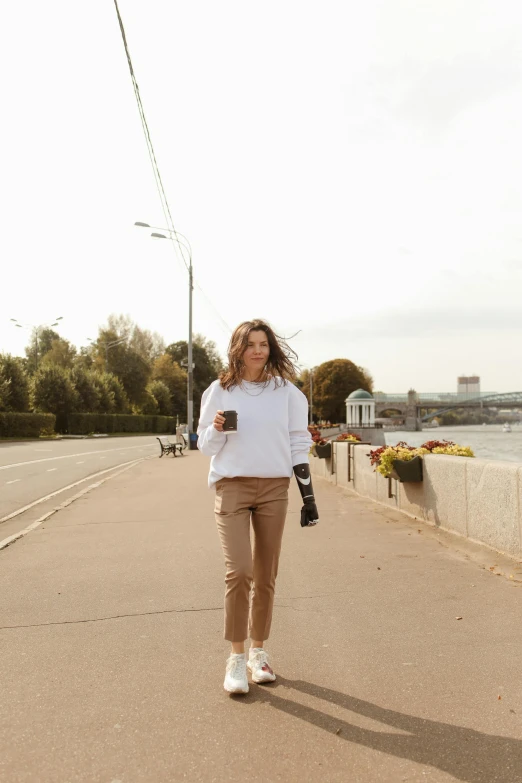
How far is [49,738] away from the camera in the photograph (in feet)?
10.1

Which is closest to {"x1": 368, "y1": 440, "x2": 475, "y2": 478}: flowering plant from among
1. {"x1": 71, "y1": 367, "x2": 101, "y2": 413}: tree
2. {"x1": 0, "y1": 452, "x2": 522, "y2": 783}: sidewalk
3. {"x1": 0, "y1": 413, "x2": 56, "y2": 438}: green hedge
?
{"x1": 0, "y1": 452, "x2": 522, "y2": 783}: sidewalk

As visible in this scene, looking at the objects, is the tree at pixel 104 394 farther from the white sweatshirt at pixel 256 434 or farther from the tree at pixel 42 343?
the white sweatshirt at pixel 256 434

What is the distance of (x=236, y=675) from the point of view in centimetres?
358

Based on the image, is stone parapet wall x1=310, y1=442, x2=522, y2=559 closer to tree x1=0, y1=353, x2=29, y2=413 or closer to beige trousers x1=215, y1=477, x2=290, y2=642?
beige trousers x1=215, y1=477, x2=290, y2=642

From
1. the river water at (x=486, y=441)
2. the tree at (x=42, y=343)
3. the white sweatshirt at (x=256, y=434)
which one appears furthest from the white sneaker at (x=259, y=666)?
the tree at (x=42, y=343)

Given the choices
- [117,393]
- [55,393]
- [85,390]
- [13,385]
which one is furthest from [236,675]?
[117,393]

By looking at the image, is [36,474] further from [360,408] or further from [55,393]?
[360,408]

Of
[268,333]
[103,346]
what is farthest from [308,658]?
[103,346]

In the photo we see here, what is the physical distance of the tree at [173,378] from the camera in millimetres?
90500

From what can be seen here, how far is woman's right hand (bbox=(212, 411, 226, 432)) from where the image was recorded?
3.72 meters

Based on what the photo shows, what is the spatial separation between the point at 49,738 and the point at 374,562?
4.13 m

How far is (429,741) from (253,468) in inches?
57.1

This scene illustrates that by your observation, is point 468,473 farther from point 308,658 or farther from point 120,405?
point 120,405

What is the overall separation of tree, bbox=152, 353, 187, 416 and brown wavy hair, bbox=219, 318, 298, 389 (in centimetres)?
8629
